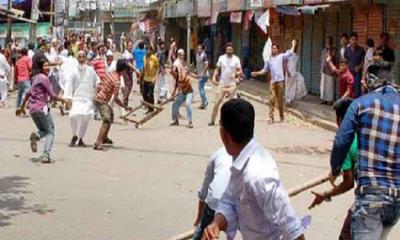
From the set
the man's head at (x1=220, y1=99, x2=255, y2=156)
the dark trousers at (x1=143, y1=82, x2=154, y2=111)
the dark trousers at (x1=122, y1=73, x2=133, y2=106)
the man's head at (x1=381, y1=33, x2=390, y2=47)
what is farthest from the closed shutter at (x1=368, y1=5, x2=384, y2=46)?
the man's head at (x1=220, y1=99, x2=255, y2=156)

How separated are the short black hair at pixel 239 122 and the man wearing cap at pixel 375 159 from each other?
3.62 feet

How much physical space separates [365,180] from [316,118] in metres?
13.9

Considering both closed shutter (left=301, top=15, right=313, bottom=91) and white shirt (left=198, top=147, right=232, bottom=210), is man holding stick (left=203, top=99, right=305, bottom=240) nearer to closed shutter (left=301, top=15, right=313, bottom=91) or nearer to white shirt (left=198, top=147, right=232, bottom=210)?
white shirt (left=198, top=147, right=232, bottom=210)

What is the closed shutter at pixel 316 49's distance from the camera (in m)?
23.8

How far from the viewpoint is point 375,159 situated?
4.79m

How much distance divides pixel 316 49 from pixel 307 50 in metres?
0.81

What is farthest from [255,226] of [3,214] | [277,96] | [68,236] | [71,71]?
[277,96]

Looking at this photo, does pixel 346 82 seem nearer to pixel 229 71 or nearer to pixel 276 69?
pixel 276 69

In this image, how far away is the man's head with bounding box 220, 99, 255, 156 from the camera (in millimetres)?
3832

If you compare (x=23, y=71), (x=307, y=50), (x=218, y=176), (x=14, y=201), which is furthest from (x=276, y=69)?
(x=218, y=176)

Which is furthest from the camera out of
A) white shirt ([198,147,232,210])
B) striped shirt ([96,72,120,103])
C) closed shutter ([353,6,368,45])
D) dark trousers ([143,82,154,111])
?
dark trousers ([143,82,154,111])

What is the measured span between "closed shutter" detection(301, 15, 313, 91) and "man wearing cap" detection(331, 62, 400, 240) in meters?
19.8

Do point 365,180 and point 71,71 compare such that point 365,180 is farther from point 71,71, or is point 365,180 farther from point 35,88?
point 71,71

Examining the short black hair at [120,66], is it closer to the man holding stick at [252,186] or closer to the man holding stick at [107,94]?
the man holding stick at [107,94]
